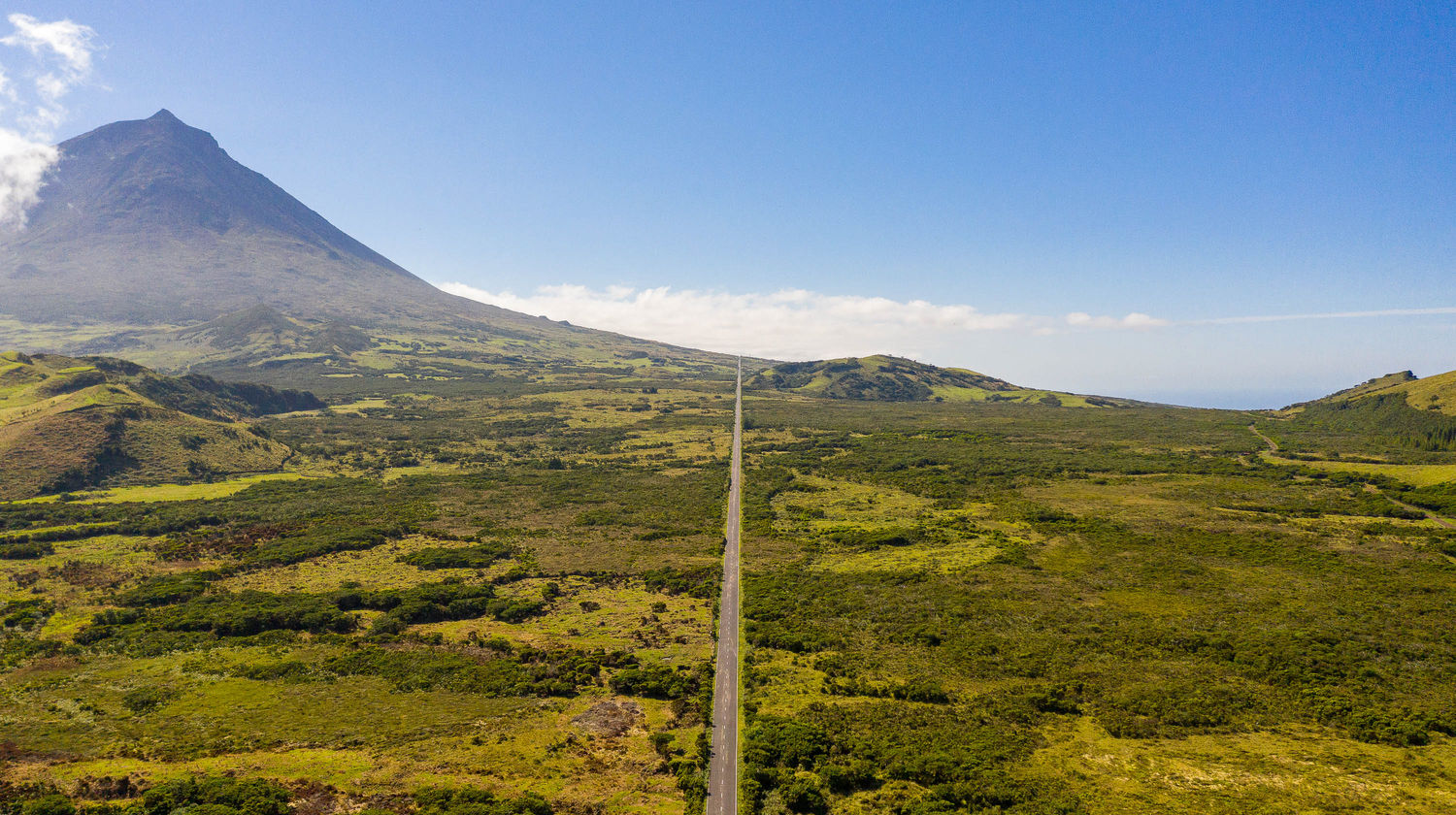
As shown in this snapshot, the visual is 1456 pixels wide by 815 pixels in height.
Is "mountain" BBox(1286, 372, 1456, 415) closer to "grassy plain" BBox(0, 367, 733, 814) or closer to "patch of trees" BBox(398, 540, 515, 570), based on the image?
"grassy plain" BBox(0, 367, 733, 814)

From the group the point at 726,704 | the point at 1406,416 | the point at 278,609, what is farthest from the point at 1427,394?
the point at 278,609

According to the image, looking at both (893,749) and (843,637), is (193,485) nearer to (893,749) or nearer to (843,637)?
(843,637)

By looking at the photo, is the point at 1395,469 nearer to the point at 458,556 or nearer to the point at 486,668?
the point at 486,668

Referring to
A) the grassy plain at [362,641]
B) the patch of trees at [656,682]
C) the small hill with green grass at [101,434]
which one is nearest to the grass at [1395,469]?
the grassy plain at [362,641]

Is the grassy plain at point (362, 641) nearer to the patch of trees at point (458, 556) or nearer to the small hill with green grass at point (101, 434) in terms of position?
the patch of trees at point (458, 556)

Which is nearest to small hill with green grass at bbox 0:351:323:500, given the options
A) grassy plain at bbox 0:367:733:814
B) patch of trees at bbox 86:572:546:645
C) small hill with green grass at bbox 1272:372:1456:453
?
grassy plain at bbox 0:367:733:814

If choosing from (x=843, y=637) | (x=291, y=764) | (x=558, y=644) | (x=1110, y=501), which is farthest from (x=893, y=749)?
(x=1110, y=501)
